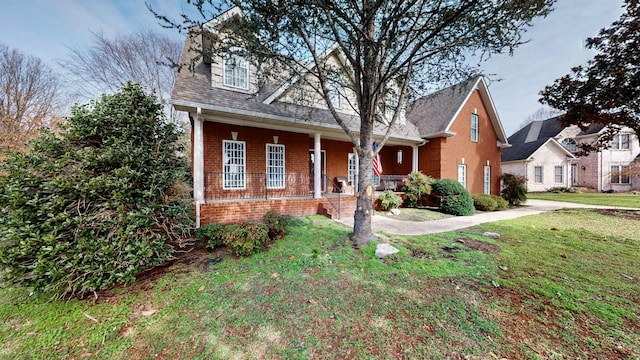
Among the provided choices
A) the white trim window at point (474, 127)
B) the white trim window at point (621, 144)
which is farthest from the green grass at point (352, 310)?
the white trim window at point (621, 144)

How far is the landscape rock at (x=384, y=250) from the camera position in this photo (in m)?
4.61

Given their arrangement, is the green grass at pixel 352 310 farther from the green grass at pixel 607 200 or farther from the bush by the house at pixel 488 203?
the green grass at pixel 607 200

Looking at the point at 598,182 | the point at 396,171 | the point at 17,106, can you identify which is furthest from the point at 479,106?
the point at 17,106

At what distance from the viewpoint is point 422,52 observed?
17.6ft

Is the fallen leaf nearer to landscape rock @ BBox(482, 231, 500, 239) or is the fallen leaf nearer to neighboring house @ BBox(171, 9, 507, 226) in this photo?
neighboring house @ BBox(171, 9, 507, 226)

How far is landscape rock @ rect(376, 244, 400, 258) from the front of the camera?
182 inches

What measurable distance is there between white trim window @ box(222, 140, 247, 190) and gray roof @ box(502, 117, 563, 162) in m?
25.8

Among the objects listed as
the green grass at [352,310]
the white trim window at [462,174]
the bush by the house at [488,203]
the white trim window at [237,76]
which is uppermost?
the white trim window at [237,76]

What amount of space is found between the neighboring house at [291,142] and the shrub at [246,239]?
2.31 m

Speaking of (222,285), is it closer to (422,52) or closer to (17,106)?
(422,52)

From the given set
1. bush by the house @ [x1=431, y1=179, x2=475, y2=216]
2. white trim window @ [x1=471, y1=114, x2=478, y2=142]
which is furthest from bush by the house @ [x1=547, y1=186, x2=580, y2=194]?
bush by the house @ [x1=431, y1=179, x2=475, y2=216]

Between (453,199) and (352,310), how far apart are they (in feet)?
30.0

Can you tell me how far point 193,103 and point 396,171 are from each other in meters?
11.7

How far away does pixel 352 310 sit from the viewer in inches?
116
